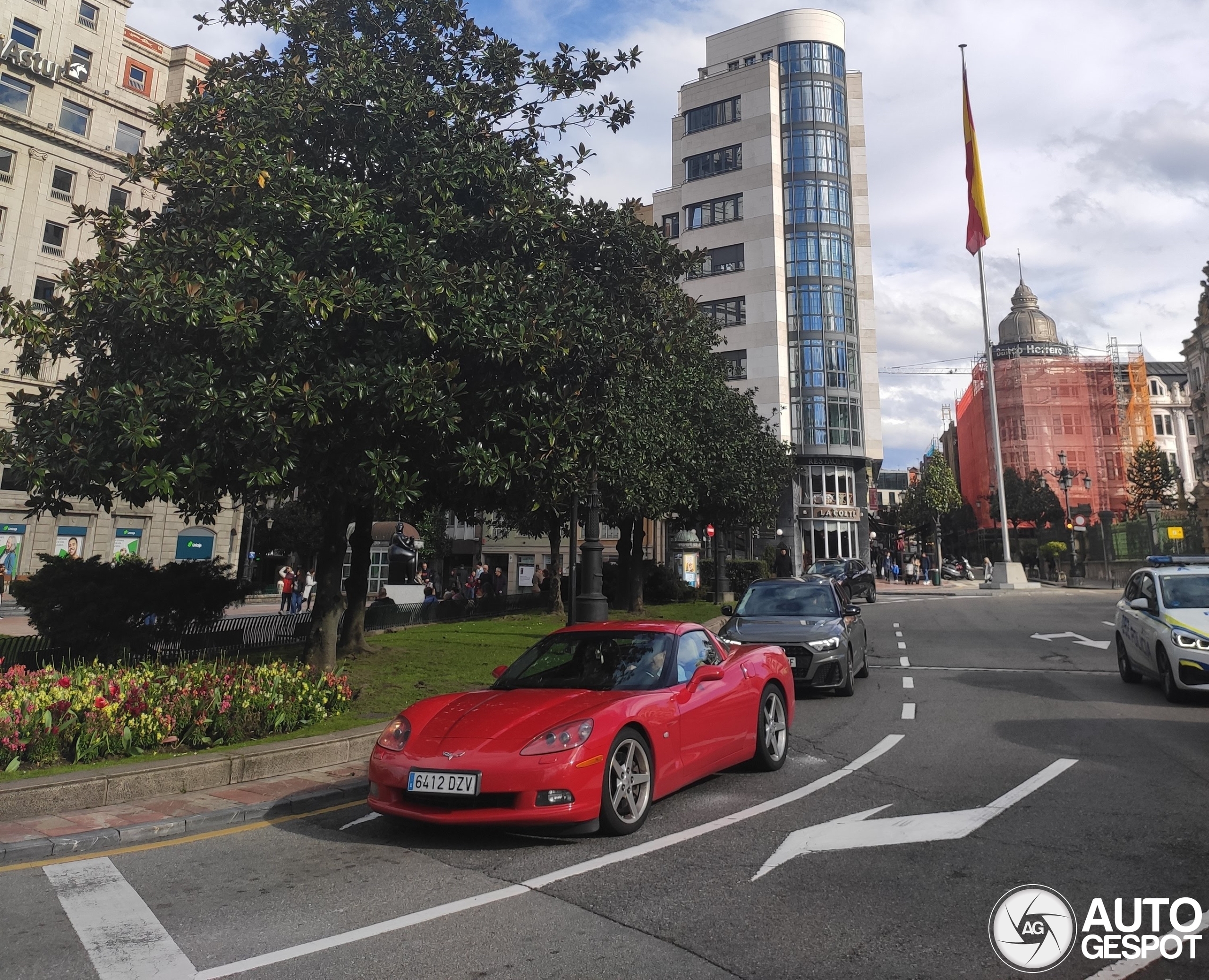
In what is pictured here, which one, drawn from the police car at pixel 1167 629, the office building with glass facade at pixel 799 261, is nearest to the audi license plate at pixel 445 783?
the police car at pixel 1167 629

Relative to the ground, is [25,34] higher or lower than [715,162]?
lower

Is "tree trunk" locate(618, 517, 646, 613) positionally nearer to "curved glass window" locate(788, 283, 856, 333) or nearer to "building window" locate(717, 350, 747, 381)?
"building window" locate(717, 350, 747, 381)

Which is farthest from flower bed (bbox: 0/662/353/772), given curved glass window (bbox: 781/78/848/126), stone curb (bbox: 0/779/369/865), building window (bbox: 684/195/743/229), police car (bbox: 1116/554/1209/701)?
curved glass window (bbox: 781/78/848/126)

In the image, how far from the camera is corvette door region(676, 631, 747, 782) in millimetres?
6027

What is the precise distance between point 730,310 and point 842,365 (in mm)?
8886

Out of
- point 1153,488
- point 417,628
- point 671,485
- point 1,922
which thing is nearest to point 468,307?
point 1,922

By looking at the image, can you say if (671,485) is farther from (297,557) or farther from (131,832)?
(297,557)

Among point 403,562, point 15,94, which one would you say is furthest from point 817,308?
point 15,94

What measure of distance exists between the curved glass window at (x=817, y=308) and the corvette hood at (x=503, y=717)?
57.0 meters

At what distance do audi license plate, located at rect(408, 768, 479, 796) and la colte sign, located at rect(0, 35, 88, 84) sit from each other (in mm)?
52653

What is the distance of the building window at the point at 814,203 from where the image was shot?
60000 mm

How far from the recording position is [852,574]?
31.7 meters

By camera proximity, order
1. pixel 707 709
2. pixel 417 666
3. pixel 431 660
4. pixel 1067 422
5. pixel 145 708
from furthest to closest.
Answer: pixel 1067 422 → pixel 431 660 → pixel 417 666 → pixel 145 708 → pixel 707 709

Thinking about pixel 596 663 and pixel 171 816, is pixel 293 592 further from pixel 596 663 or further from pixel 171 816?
pixel 596 663
